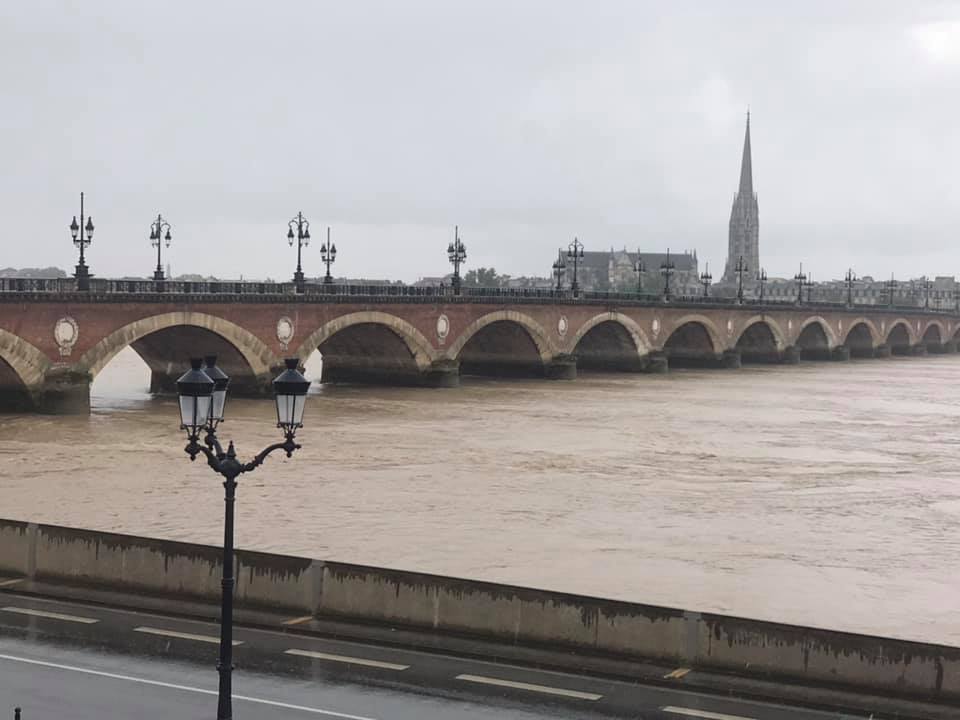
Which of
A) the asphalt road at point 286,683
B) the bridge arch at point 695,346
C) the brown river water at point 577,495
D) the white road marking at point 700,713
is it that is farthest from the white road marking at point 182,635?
the bridge arch at point 695,346

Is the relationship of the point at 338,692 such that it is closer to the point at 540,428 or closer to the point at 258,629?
the point at 258,629

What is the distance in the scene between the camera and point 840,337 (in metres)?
124

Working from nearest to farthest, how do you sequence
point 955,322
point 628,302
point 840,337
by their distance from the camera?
1. point 628,302
2. point 840,337
3. point 955,322

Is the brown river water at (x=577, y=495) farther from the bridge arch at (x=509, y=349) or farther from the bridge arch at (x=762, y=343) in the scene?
the bridge arch at (x=762, y=343)

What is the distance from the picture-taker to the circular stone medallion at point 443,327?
7031cm

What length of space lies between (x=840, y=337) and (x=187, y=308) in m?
81.1

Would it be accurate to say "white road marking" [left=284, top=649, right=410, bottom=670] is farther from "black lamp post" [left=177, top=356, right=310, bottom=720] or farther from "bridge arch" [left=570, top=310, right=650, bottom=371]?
"bridge arch" [left=570, top=310, right=650, bottom=371]

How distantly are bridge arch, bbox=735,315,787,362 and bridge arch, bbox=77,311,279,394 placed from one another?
58.7 m

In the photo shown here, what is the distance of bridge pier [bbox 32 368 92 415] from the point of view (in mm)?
49125

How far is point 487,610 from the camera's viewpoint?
16641 mm

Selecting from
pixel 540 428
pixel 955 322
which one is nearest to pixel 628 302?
pixel 540 428

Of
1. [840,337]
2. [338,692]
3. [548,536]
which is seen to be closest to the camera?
[338,692]

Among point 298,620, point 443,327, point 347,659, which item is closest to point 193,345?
point 443,327

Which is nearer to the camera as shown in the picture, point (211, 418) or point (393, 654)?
point (211, 418)
